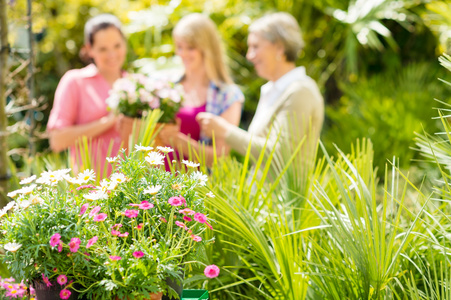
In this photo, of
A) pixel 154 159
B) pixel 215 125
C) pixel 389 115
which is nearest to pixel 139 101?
pixel 215 125

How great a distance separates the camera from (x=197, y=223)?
3.88 ft

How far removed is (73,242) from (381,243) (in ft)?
2.43

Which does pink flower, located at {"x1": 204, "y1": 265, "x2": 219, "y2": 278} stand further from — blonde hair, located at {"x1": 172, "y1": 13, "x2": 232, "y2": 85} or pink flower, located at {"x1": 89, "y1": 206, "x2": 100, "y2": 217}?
blonde hair, located at {"x1": 172, "y1": 13, "x2": 232, "y2": 85}

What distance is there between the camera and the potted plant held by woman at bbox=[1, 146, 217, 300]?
41.6 inches

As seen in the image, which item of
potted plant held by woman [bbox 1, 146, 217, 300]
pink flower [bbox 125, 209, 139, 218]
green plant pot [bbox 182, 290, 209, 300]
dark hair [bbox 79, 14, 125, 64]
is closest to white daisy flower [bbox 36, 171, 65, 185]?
potted plant held by woman [bbox 1, 146, 217, 300]

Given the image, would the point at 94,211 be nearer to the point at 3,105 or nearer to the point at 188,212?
the point at 188,212

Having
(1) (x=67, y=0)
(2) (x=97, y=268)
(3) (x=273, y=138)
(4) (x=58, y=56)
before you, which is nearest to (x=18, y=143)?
(4) (x=58, y=56)

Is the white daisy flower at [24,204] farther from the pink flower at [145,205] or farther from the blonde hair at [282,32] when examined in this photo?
the blonde hair at [282,32]

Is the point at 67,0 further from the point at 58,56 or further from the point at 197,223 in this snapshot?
the point at 197,223

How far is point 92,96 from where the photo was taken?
8.89ft

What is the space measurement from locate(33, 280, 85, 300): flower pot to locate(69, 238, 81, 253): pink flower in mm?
125

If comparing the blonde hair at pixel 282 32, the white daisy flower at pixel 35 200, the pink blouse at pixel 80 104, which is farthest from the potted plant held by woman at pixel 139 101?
the white daisy flower at pixel 35 200

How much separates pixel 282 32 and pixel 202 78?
51 centimetres

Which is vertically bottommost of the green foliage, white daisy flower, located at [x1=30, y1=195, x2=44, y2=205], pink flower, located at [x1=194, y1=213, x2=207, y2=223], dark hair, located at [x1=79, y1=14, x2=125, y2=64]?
the green foliage
